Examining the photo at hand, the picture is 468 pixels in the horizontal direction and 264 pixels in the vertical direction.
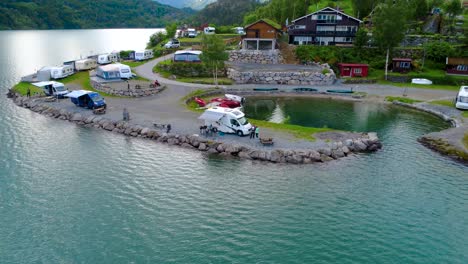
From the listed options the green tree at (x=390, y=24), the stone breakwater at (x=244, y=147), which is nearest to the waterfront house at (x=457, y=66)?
the green tree at (x=390, y=24)

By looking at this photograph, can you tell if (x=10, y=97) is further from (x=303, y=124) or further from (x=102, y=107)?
(x=303, y=124)

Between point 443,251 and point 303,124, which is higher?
point 303,124

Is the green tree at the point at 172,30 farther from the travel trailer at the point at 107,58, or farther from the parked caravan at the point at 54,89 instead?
the parked caravan at the point at 54,89

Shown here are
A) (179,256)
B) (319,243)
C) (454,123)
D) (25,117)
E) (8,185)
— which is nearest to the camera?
(179,256)

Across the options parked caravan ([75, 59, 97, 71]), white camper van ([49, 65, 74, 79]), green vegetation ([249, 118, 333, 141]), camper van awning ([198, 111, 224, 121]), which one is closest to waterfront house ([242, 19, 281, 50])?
parked caravan ([75, 59, 97, 71])

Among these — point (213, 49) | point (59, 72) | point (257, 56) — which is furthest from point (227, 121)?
point (59, 72)

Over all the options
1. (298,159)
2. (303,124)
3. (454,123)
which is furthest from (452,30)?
(298,159)

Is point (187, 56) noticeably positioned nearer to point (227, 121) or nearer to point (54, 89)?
point (54, 89)
